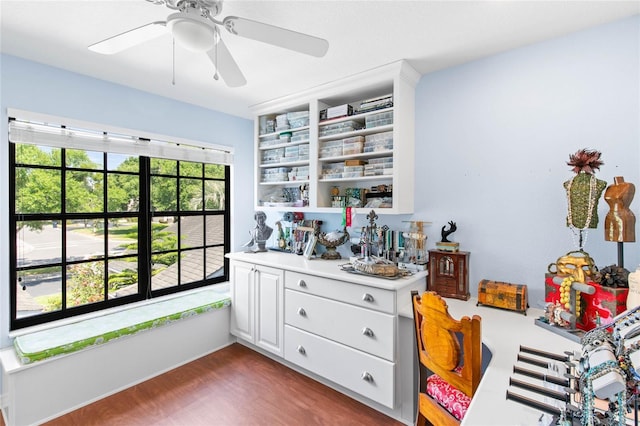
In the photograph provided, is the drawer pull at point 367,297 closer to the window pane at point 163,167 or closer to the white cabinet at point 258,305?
the white cabinet at point 258,305

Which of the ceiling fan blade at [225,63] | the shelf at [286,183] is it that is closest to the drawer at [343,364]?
the shelf at [286,183]

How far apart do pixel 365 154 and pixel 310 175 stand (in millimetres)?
598

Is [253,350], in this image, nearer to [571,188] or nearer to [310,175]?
[310,175]

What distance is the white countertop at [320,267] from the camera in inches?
81.7

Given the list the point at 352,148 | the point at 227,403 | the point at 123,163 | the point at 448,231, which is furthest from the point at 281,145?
the point at 227,403

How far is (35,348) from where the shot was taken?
2.07 m

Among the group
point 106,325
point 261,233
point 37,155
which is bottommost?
point 106,325

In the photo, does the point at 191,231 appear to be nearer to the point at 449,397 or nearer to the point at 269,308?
the point at 269,308

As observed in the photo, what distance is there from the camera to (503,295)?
6.34 ft

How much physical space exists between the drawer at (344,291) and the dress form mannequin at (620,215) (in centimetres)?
118

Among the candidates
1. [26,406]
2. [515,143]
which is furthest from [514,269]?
[26,406]

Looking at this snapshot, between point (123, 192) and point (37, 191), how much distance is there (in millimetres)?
586

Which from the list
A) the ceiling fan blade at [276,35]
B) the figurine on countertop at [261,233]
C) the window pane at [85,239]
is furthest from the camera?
the figurine on countertop at [261,233]

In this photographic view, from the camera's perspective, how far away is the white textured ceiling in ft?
5.32
